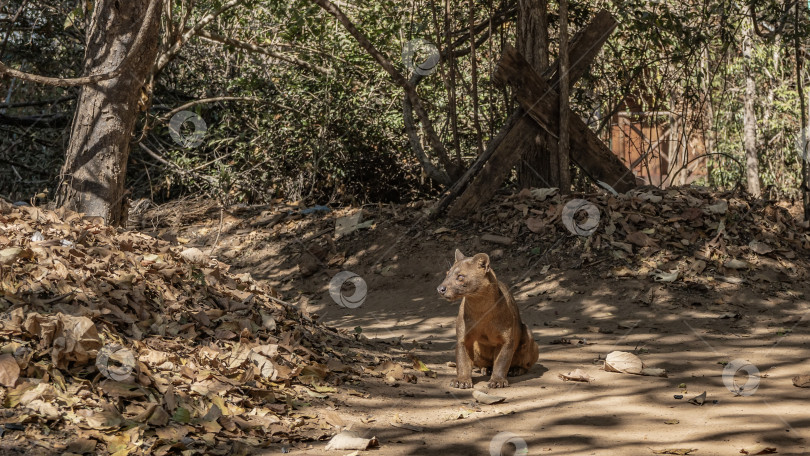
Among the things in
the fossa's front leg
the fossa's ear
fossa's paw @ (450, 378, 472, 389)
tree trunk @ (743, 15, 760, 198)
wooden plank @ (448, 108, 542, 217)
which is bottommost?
fossa's paw @ (450, 378, 472, 389)

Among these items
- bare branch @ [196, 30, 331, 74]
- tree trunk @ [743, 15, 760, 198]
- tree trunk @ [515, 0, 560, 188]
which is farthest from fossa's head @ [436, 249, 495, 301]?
tree trunk @ [743, 15, 760, 198]

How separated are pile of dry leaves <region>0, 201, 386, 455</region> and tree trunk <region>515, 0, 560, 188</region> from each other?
4.41 metres

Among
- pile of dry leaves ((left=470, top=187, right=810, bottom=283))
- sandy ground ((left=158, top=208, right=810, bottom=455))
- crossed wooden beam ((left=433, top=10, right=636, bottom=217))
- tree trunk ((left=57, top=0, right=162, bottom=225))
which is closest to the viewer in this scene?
sandy ground ((left=158, top=208, right=810, bottom=455))

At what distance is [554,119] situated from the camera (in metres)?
9.42

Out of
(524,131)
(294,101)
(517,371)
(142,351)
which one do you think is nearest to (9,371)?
(142,351)

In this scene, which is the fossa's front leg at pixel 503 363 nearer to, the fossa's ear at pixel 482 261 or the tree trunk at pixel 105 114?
the fossa's ear at pixel 482 261

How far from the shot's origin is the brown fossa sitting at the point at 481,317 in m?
5.18

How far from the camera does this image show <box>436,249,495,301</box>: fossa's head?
16.9ft

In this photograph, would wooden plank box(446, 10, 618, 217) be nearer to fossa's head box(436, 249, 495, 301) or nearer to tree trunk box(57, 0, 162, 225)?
tree trunk box(57, 0, 162, 225)

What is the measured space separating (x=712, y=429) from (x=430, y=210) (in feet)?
19.8

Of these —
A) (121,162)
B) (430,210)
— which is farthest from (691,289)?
(121,162)

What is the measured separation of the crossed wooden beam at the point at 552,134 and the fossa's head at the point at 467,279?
434cm

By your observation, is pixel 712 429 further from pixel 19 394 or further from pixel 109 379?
pixel 19 394

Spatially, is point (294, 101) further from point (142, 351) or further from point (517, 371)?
point (142, 351)
